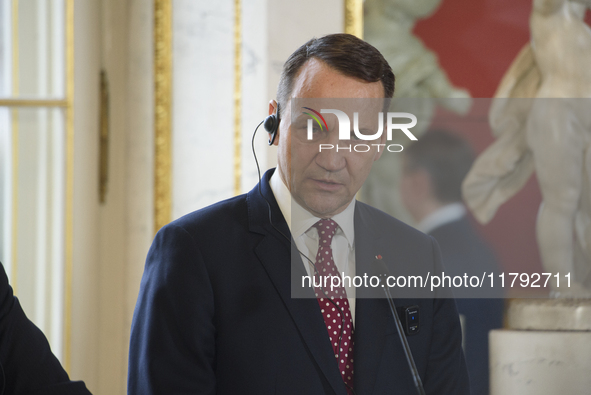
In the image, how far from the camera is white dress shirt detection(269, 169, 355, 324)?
1.28 metres

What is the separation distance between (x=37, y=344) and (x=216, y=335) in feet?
1.15

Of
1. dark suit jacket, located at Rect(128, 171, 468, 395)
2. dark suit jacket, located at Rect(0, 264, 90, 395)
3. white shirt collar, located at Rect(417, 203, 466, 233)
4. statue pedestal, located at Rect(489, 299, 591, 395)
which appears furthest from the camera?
white shirt collar, located at Rect(417, 203, 466, 233)

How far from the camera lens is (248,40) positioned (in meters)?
2.34

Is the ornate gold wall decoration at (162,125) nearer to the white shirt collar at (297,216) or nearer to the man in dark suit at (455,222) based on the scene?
the man in dark suit at (455,222)

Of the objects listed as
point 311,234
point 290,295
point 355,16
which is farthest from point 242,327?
point 355,16

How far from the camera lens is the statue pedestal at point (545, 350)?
2.11 m

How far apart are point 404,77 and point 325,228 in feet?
4.05

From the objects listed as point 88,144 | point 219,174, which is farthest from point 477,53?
point 88,144

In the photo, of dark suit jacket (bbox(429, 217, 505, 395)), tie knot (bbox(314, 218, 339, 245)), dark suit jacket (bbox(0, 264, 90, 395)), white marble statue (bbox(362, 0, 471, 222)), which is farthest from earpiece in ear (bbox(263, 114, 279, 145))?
dark suit jacket (bbox(429, 217, 505, 395))

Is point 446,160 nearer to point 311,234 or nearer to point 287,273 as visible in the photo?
point 311,234

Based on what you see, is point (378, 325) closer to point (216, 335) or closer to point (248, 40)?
point (216, 335)

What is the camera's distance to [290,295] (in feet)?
3.92

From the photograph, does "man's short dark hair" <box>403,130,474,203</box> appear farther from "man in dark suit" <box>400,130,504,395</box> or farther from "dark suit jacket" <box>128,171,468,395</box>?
"dark suit jacket" <box>128,171,468,395</box>

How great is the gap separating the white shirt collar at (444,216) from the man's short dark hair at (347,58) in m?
1.07
